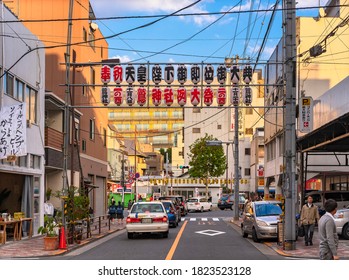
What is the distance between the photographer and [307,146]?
31672 mm

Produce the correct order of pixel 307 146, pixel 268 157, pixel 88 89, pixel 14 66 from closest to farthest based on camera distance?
1. pixel 14 66
2. pixel 307 146
3. pixel 88 89
4. pixel 268 157

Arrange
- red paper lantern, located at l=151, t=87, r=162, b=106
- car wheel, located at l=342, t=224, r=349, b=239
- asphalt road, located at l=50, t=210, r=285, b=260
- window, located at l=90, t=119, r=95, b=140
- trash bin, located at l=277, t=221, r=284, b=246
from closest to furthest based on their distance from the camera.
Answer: asphalt road, located at l=50, t=210, r=285, b=260 < trash bin, located at l=277, t=221, r=284, b=246 < car wheel, located at l=342, t=224, r=349, b=239 < red paper lantern, located at l=151, t=87, r=162, b=106 < window, located at l=90, t=119, r=95, b=140

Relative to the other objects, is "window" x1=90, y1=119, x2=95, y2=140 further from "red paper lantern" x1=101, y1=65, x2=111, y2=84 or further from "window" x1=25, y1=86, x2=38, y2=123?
"red paper lantern" x1=101, y1=65, x2=111, y2=84

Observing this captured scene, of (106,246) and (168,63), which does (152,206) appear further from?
(168,63)

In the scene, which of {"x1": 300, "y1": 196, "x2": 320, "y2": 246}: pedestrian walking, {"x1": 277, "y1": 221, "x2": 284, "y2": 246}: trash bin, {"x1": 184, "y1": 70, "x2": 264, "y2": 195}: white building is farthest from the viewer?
{"x1": 184, "y1": 70, "x2": 264, "y2": 195}: white building

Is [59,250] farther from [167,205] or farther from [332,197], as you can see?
[332,197]

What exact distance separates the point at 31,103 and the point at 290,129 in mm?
12711

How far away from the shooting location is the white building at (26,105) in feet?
72.5

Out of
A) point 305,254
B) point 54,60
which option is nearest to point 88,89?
point 54,60

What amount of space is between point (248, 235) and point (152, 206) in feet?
15.7

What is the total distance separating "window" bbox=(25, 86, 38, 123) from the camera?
82.5ft

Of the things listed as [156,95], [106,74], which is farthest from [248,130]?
[106,74]

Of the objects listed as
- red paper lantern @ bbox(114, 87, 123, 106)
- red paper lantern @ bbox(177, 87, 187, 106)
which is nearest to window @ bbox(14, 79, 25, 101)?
red paper lantern @ bbox(114, 87, 123, 106)

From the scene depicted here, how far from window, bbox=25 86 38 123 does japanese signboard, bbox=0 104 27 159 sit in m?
4.89
